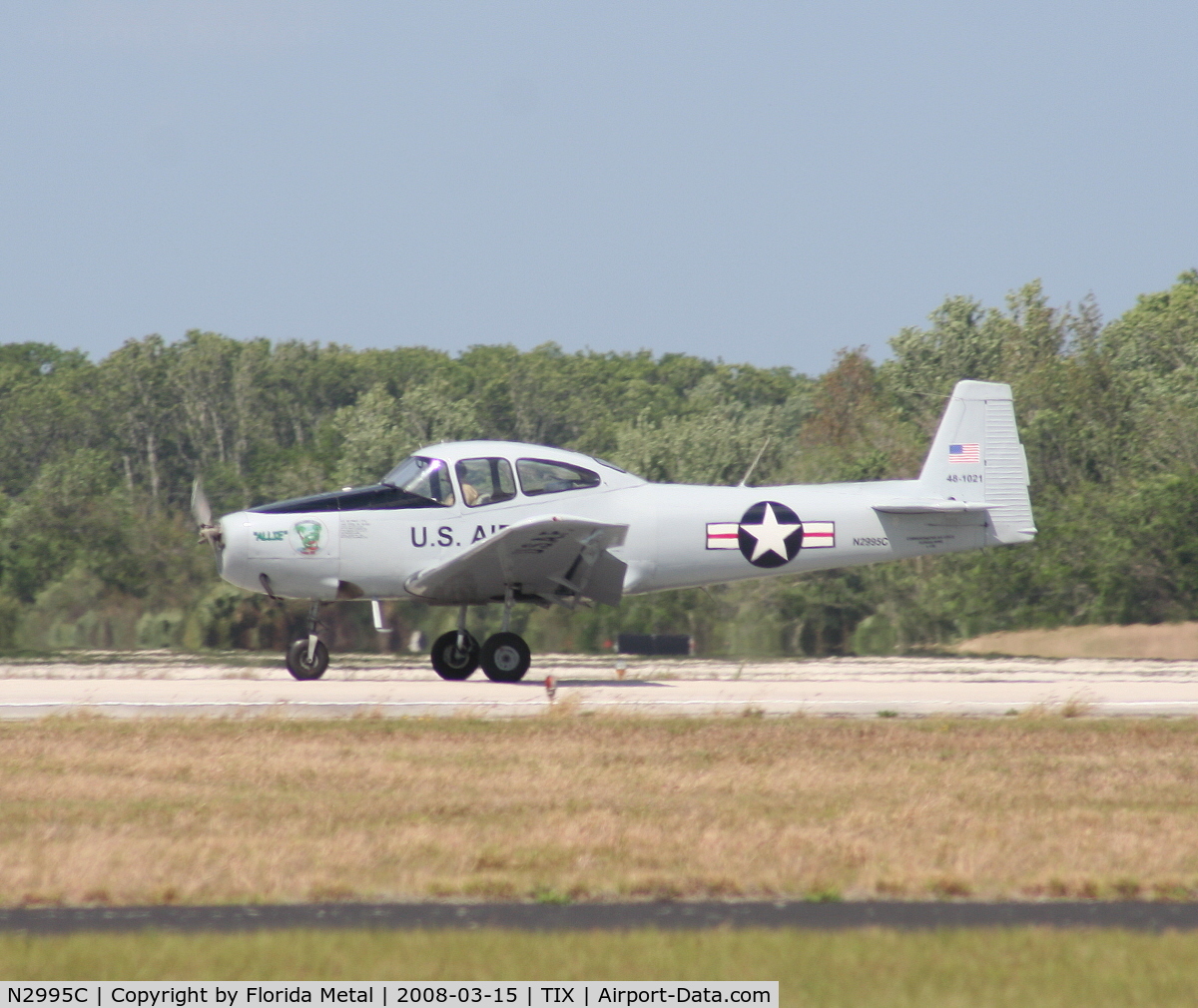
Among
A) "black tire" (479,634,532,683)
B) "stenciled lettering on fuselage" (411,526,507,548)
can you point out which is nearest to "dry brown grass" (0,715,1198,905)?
"black tire" (479,634,532,683)

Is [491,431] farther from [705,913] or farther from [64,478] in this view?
[705,913]

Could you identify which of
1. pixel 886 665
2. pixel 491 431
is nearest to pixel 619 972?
pixel 886 665

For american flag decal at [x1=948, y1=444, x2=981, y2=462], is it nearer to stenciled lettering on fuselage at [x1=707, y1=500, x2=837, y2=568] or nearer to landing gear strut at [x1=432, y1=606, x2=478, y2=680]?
stenciled lettering on fuselage at [x1=707, y1=500, x2=837, y2=568]

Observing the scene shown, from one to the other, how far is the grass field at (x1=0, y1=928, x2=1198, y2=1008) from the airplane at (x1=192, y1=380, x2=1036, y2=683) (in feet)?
31.3

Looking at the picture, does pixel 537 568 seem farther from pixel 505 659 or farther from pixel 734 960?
pixel 734 960

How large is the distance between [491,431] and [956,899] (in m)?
56.5

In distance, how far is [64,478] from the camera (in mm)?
29531

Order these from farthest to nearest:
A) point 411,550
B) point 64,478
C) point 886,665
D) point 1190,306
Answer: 1. point 1190,306
2. point 64,478
3. point 886,665
4. point 411,550

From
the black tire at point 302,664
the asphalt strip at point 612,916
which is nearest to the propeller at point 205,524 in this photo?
the black tire at point 302,664

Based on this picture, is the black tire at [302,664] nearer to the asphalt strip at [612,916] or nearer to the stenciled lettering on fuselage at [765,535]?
the stenciled lettering on fuselage at [765,535]

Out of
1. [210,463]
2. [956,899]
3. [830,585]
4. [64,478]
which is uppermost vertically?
[210,463]

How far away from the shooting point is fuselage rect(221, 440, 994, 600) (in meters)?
15.9

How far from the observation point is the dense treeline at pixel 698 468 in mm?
23766

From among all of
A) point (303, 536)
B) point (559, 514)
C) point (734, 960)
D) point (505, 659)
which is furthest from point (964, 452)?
point (734, 960)
